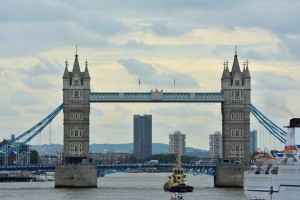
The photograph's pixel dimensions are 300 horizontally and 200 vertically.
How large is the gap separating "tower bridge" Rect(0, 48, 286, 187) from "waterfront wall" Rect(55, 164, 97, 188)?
0.46 meters

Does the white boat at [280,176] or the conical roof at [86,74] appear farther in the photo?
the conical roof at [86,74]

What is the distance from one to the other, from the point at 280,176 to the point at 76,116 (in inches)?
2671

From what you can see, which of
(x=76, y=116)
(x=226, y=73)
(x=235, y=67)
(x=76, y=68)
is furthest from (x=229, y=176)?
(x=76, y=68)

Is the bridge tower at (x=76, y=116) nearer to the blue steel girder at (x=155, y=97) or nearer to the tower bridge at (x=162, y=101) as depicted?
the tower bridge at (x=162, y=101)

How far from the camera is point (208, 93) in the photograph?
552 feet

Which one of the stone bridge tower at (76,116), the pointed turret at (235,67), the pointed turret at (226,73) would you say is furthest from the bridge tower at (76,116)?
the pointed turret at (235,67)

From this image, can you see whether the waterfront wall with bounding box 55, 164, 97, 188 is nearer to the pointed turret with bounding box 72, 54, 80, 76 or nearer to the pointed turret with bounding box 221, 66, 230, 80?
the pointed turret with bounding box 72, 54, 80, 76

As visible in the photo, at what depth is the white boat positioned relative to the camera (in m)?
102

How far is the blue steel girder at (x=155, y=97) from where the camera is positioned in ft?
547

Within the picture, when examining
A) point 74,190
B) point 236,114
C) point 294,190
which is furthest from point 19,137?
point 294,190

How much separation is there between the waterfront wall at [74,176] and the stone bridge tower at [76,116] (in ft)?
10.6

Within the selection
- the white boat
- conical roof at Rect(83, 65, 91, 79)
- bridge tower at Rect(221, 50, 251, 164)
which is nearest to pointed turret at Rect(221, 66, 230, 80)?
bridge tower at Rect(221, 50, 251, 164)

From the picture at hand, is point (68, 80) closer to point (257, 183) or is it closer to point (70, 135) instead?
point (70, 135)

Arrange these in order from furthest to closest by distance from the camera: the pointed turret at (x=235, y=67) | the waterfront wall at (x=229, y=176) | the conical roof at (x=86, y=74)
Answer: the pointed turret at (x=235, y=67), the conical roof at (x=86, y=74), the waterfront wall at (x=229, y=176)
